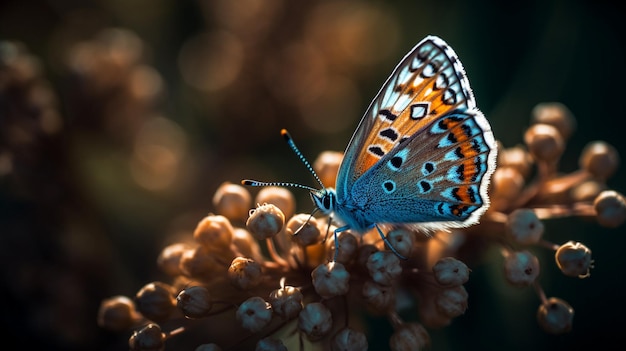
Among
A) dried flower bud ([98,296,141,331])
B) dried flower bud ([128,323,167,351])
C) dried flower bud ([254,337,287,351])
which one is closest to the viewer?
dried flower bud ([254,337,287,351])

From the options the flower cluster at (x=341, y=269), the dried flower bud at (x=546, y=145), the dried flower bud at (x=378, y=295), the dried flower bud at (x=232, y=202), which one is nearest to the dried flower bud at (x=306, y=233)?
the flower cluster at (x=341, y=269)

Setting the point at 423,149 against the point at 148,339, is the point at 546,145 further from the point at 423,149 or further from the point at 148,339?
the point at 148,339

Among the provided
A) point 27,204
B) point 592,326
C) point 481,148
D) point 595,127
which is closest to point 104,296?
point 27,204

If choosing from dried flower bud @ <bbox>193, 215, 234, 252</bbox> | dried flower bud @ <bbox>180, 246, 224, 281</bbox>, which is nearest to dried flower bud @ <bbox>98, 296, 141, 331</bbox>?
dried flower bud @ <bbox>180, 246, 224, 281</bbox>

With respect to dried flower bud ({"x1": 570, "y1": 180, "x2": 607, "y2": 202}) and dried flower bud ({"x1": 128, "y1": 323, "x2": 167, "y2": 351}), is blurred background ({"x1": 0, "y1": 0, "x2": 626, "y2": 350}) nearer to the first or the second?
dried flower bud ({"x1": 570, "y1": 180, "x2": 607, "y2": 202})

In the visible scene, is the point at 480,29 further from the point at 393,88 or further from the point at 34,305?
the point at 34,305

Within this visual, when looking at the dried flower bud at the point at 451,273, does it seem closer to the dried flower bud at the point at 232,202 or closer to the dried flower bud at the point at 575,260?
the dried flower bud at the point at 575,260
